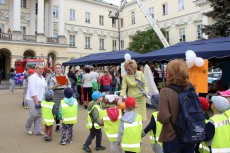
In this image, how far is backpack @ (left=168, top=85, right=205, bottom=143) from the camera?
9.64 feet

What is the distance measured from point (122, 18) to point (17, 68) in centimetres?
2704

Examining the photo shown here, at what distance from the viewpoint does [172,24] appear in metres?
42.4

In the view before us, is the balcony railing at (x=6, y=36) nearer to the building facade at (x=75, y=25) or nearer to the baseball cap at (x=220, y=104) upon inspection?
the building facade at (x=75, y=25)

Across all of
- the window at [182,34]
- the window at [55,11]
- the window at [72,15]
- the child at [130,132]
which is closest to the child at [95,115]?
the child at [130,132]

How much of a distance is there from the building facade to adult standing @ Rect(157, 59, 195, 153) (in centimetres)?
3062

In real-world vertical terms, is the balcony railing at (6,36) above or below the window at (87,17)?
below

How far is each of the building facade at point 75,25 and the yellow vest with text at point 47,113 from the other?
28.0m

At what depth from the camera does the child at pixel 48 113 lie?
7176 mm

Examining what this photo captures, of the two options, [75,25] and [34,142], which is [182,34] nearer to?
[75,25]

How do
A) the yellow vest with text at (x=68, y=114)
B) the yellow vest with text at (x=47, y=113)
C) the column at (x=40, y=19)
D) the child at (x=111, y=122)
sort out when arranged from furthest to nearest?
1. the column at (x=40, y=19)
2. the yellow vest with text at (x=47, y=113)
3. the yellow vest with text at (x=68, y=114)
4. the child at (x=111, y=122)

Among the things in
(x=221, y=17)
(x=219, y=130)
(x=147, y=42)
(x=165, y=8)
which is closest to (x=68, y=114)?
(x=219, y=130)

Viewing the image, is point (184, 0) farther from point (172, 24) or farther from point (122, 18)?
point (122, 18)

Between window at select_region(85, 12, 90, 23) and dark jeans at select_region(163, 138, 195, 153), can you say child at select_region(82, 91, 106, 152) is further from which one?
window at select_region(85, 12, 90, 23)

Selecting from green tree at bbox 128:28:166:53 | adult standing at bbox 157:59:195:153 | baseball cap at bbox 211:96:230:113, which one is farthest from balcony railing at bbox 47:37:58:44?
adult standing at bbox 157:59:195:153
